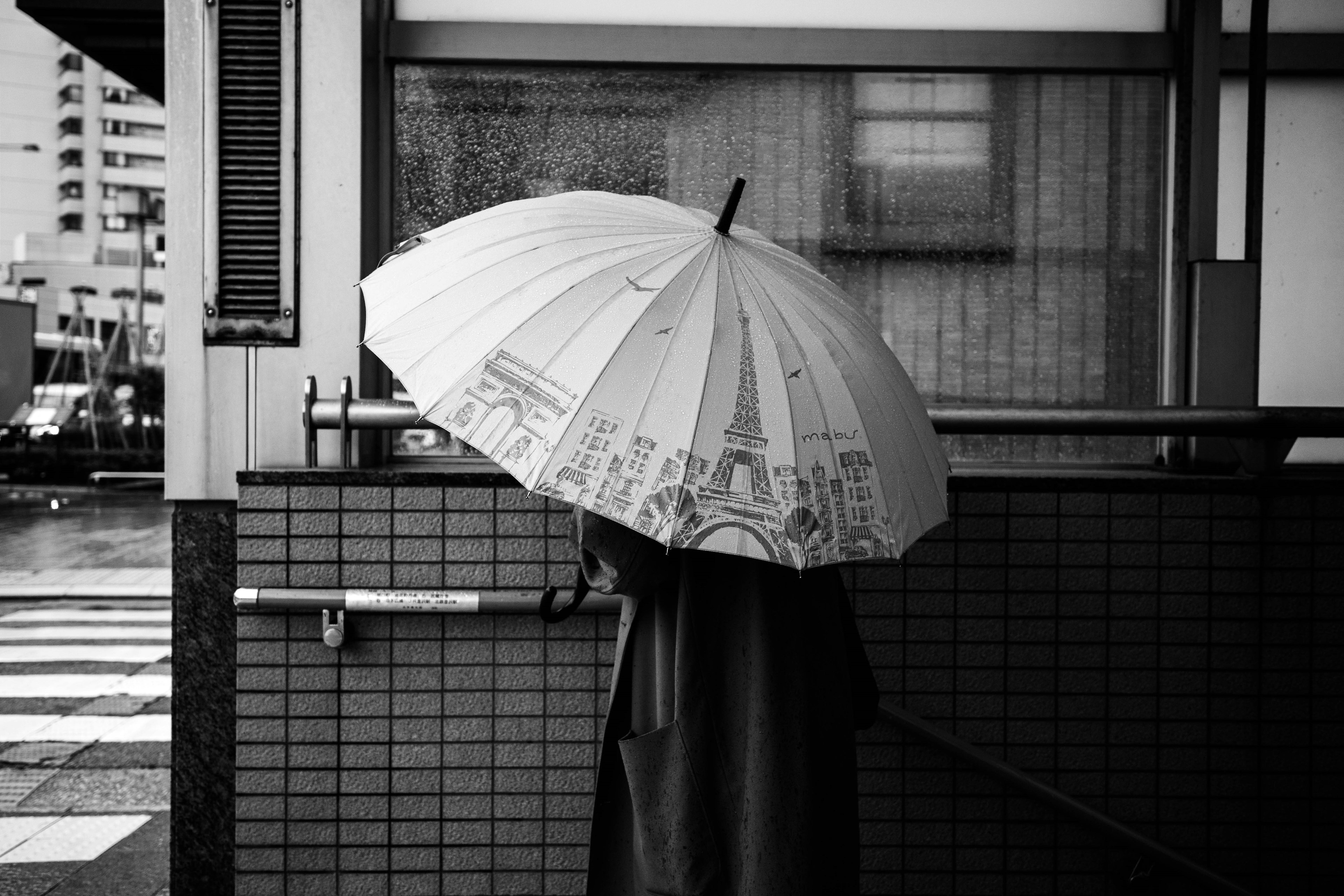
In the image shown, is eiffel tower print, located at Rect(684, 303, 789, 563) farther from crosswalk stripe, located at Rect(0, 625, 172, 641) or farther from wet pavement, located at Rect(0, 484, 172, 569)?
wet pavement, located at Rect(0, 484, 172, 569)

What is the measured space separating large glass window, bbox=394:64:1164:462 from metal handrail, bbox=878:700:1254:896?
1.09 meters

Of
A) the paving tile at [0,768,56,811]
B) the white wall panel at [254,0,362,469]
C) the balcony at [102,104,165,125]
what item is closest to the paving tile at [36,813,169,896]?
the paving tile at [0,768,56,811]

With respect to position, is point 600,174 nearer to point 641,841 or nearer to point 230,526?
point 230,526

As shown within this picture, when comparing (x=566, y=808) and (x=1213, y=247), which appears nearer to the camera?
(x=566, y=808)

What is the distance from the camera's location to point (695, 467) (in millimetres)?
1858

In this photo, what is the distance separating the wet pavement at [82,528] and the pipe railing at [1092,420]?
710 centimetres

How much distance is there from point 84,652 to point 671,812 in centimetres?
816

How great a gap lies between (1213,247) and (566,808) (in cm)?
299

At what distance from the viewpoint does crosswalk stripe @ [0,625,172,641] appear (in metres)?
9.32

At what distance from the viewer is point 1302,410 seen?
3.52m

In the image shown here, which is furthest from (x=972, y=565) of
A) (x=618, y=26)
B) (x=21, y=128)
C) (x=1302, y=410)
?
(x=21, y=128)

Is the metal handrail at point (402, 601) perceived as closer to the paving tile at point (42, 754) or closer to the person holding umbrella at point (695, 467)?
the person holding umbrella at point (695, 467)

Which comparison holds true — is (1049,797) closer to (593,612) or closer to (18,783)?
(593,612)

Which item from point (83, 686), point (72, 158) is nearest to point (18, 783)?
point (83, 686)
